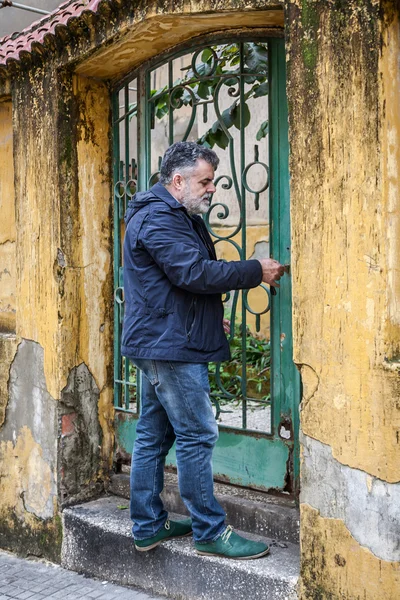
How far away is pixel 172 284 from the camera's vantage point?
12.0 feet

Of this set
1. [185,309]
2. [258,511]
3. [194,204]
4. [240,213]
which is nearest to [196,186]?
[194,204]

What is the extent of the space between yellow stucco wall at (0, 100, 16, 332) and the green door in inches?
31.5

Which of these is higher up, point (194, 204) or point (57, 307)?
point (194, 204)

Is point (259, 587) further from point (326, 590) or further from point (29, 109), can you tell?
point (29, 109)

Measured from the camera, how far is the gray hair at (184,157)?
12.2 feet

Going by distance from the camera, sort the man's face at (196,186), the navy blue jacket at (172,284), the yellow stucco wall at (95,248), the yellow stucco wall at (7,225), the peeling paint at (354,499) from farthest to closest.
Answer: the yellow stucco wall at (7,225), the yellow stucco wall at (95,248), the man's face at (196,186), the navy blue jacket at (172,284), the peeling paint at (354,499)

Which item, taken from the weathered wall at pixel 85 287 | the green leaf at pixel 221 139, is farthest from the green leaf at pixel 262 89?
the weathered wall at pixel 85 287

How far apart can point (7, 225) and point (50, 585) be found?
7.82ft

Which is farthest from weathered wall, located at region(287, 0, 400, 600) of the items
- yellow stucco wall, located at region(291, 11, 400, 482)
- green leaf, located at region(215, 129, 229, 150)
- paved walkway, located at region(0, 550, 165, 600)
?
paved walkway, located at region(0, 550, 165, 600)

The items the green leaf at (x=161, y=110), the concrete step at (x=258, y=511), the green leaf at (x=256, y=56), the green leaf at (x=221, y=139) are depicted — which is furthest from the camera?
the green leaf at (x=161, y=110)

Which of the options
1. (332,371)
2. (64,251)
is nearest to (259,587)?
(332,371)

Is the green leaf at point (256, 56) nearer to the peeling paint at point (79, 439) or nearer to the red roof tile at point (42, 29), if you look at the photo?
Answer: the red roof tile at point (42, 29)

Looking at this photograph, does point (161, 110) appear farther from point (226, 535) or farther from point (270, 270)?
point (226, 535)

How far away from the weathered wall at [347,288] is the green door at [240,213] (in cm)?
57
